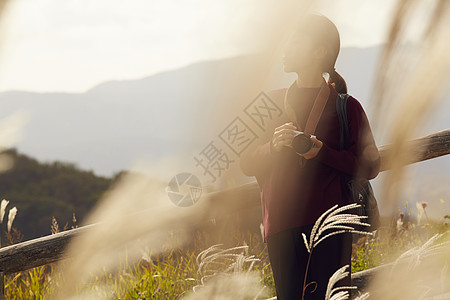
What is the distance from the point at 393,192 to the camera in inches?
52.1

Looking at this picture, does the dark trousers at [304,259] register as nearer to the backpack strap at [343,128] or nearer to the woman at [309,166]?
the woman at [309,166]

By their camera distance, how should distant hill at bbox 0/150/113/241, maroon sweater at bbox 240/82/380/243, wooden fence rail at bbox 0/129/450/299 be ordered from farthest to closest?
1. distant hill at bbox 0/150/113/241
2. wooden fence rail at bbox 0/129/450/299
3. maroon sweater at bbox 240/82/380/243

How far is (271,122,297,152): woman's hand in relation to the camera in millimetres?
1834

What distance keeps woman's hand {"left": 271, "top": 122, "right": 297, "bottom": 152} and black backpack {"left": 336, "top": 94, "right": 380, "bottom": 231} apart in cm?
21

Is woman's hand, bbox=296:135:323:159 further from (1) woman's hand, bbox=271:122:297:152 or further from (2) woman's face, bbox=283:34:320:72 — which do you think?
(2) woman's face, bbox=283:34:320:72

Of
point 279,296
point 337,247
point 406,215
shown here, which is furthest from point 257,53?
point 406,215

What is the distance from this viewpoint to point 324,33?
1.90 m

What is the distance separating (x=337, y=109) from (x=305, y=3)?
0.96m

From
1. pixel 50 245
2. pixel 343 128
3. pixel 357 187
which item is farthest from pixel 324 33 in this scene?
pixel 50 245

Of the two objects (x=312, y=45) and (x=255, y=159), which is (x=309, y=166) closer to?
(x=255, y=159)

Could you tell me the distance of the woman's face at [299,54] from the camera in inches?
74.8

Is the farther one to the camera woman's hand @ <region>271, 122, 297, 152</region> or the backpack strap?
the backpack strap
